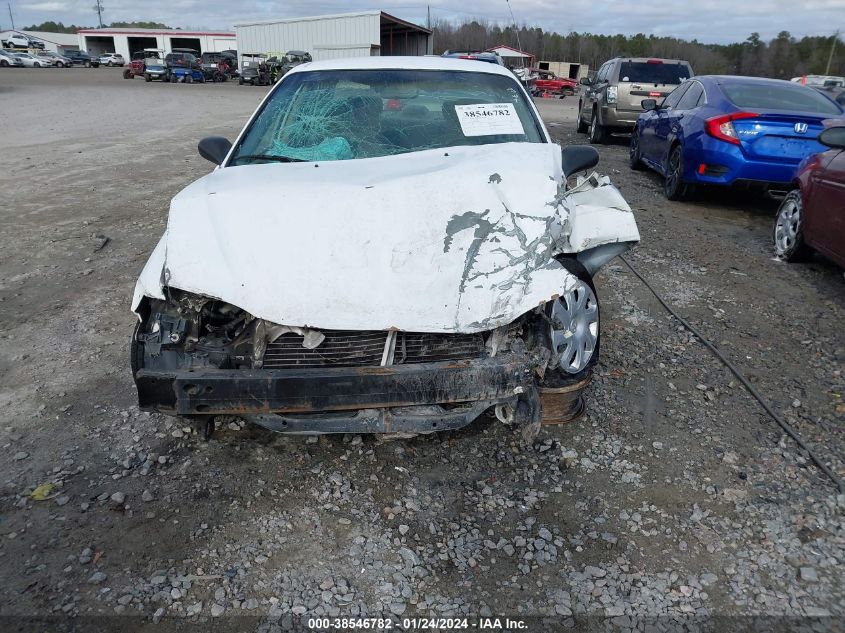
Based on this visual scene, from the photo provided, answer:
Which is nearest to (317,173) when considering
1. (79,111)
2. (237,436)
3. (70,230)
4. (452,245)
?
(452,245)

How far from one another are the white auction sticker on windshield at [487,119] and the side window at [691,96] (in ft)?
16.3

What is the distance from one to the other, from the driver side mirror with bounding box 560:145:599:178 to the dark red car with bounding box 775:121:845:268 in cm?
226

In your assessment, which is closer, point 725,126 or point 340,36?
point 725,126

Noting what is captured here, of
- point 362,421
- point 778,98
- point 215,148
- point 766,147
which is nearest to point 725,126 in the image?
point 766,147

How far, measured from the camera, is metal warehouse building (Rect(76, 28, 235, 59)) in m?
62.5

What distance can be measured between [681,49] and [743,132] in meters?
85.3

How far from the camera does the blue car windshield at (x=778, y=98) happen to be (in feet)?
22.7

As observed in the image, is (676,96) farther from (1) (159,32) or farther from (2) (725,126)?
(1) (159,32)

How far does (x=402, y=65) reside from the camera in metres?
4.07

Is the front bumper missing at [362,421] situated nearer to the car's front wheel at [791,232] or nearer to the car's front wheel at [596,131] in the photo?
the car's front wheel at [791,232]

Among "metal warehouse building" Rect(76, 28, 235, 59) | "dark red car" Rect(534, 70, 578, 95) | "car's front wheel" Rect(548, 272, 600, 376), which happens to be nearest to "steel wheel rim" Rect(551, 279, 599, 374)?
"car's front wheel" Rect(548, 272, 600, 376)

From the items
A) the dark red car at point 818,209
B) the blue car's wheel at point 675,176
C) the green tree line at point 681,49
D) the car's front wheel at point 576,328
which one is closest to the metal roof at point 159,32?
the green tree line at point 681,49

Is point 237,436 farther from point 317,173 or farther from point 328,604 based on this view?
point 317,173

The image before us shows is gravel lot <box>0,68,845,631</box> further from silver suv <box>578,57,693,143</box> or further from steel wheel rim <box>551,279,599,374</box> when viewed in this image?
silver suv <box>578,57,693,143</box>
